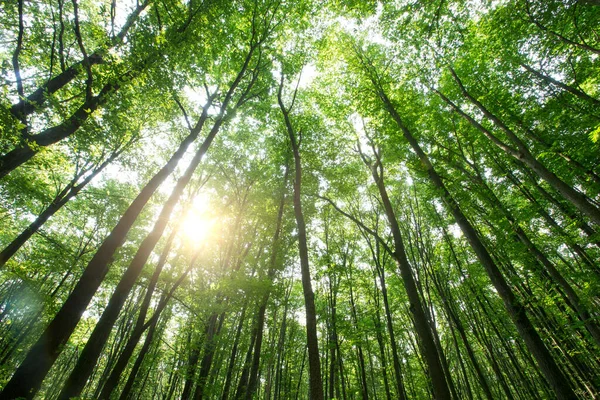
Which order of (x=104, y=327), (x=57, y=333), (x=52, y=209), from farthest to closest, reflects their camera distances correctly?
(x=52, y=209) → (x=104, y=327) → (x=57, y=333)

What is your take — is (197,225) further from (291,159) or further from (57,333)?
(57,333)

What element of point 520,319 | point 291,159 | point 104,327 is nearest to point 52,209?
point 104,327

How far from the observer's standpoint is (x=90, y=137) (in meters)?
6.05

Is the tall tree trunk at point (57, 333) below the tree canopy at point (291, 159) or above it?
below

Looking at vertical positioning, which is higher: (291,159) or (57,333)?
(291,159)

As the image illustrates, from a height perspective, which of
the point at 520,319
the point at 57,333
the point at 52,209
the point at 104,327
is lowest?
the point at 57,333

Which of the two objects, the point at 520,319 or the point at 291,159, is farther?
the point at 291,159

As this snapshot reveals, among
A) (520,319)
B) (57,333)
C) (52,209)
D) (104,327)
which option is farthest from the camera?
(52,209)

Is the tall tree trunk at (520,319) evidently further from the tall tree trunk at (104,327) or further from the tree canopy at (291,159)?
the tall tree trunk at (104,327)

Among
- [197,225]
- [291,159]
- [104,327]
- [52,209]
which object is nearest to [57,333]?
[104,327]

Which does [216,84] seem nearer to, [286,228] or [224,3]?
[224,3]

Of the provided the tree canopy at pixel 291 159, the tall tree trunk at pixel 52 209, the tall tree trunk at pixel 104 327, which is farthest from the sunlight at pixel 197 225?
the tall tree trunk at pixel 104 327

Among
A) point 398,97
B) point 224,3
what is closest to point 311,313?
point 398,97

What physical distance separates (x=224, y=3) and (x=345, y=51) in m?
5.65
